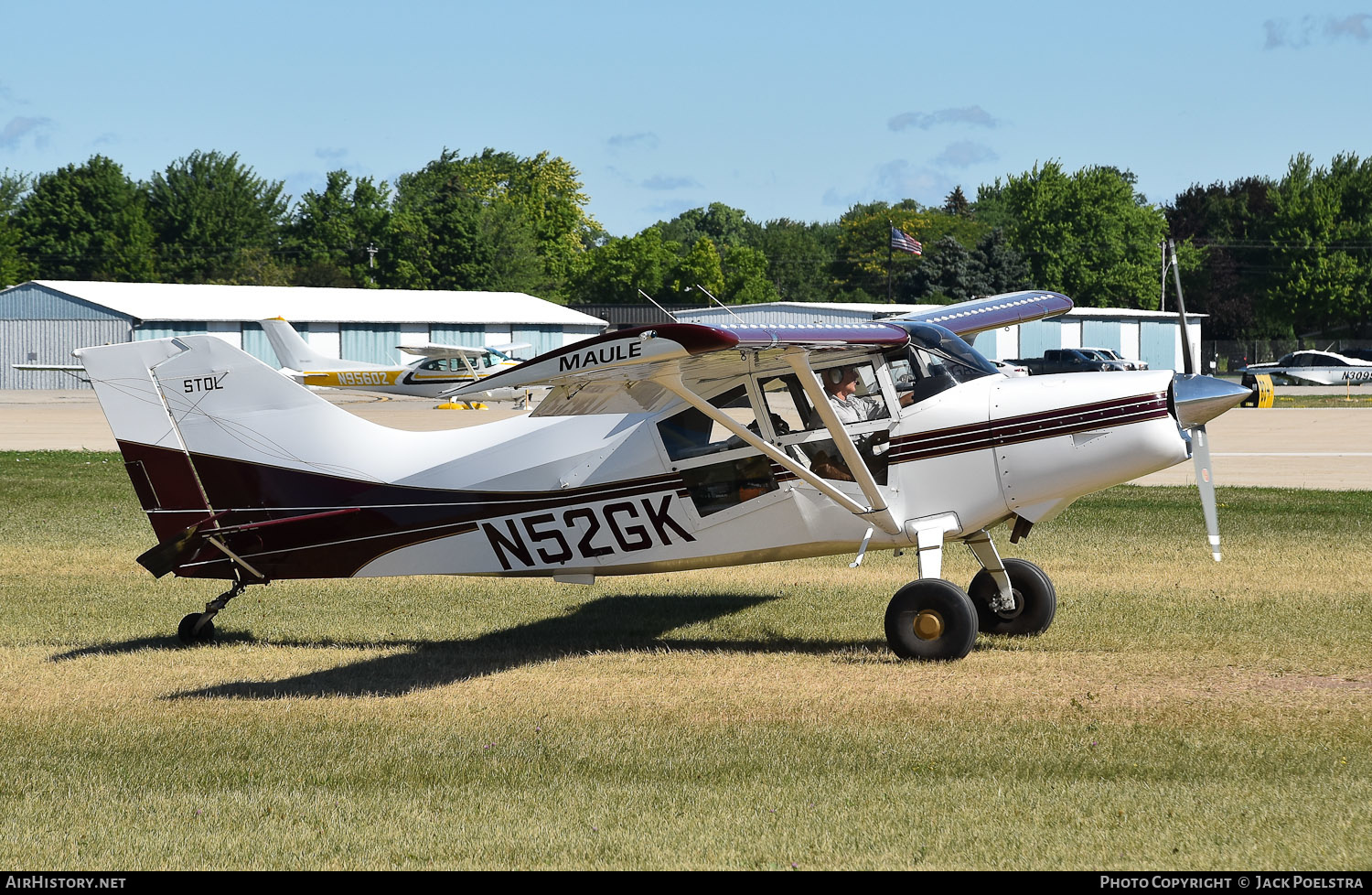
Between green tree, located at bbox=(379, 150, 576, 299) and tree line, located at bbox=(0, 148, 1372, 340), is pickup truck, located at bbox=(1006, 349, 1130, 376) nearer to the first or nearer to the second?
tree line, located at bbox=(0, 148, 1372, 340)

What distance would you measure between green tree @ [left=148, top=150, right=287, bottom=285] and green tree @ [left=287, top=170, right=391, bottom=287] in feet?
9.71

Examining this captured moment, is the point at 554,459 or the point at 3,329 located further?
the point at 3,329

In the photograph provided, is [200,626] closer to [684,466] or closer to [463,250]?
[684,466]

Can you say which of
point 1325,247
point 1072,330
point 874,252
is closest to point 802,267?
point 874,252

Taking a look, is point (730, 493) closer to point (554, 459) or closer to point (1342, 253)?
point (554, 459)

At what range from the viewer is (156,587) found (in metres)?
14.2

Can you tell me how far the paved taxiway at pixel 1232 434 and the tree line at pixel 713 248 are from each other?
46.3 metres

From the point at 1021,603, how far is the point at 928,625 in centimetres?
145

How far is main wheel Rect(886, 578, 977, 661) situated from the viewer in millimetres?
9838

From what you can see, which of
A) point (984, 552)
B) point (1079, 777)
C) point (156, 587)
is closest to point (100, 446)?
point (156, 587)

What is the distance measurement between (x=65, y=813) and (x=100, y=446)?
87.7 ft

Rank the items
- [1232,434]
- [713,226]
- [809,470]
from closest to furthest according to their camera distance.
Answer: [809,470]
[1232,434]
[713,226]

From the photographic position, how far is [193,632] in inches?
449

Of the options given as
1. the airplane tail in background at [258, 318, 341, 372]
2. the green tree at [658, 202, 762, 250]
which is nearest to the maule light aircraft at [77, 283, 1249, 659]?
the airplane tail in background at [258, 318, 341, 372]
